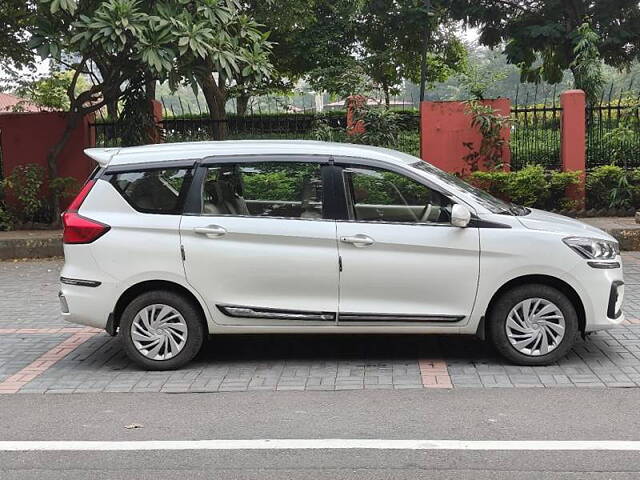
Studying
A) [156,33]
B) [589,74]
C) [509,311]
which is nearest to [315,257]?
[509,311]

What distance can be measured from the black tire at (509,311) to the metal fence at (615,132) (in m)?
8.89

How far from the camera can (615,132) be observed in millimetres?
13766

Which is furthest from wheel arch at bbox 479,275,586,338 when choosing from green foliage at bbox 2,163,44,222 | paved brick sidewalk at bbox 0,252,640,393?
green foliage at bbox 2,163,44,222

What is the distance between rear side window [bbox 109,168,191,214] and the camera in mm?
6051

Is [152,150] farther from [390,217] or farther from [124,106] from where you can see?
[124,106]

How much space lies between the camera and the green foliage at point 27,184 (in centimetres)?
1320

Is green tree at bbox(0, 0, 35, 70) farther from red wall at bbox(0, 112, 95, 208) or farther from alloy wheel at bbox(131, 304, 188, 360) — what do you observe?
alloy wheel at bbox(131, 304, 188, 360)

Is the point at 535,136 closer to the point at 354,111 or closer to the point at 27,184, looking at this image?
the point at 354,111

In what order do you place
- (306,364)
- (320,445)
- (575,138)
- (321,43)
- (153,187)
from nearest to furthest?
(320,445) → (153,187) → (306,364) → (575,138) → (321,43)

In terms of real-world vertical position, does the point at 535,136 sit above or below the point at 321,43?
below

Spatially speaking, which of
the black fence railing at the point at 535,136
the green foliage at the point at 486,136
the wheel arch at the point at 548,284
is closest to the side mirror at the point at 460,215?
the wheel arch at the point at 548,284

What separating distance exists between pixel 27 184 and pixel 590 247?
1031cm

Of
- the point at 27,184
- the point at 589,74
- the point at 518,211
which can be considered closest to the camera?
the point at 518,211

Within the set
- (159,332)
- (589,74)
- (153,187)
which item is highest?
(589,74)
